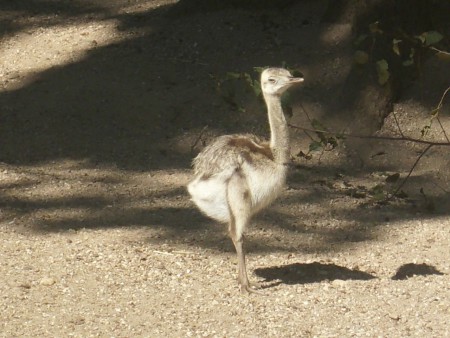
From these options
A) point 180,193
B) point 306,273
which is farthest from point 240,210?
point 180,193

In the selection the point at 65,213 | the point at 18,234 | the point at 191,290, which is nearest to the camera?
the point at 191,290

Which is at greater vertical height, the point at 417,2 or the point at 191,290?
the point at 417,2

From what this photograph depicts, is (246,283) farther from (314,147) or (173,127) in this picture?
(173,127)

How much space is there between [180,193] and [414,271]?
8.08ft

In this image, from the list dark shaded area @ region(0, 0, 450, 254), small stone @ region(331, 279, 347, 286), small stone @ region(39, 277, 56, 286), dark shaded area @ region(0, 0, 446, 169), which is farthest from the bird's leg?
dark shaded area @ region(0, 0, 446, 169)

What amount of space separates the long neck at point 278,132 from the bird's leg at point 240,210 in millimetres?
338

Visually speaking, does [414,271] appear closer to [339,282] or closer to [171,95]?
[339,282]

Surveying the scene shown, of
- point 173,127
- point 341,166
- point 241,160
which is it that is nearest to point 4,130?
point 173,127

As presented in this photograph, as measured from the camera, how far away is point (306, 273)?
7500 mm

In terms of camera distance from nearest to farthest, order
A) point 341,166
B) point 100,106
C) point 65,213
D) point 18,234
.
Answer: point 18,234, point 65,213, point 341,166, point 100,106

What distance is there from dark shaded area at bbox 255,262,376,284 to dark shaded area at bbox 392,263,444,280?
215 millimetres

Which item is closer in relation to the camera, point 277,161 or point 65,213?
point 277,161

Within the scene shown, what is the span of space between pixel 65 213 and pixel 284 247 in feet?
6.34

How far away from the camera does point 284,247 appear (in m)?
8.14
